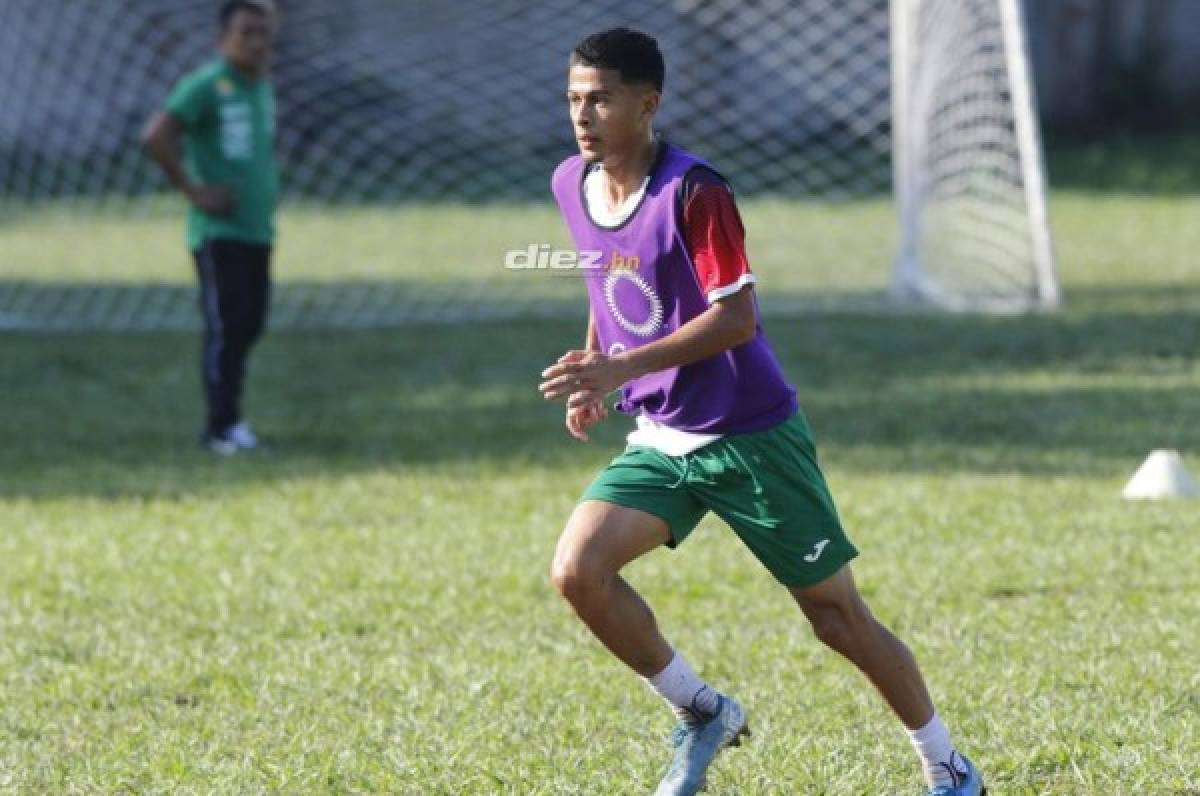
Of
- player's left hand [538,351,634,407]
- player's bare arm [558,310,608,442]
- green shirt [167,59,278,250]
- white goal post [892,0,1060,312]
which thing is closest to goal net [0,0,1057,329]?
white goal post [892,0,1060,312]

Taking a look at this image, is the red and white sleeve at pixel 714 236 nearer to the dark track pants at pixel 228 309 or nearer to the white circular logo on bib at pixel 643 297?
the white circular logo on bib at pixel 643 297

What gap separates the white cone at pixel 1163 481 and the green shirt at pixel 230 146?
3812mm

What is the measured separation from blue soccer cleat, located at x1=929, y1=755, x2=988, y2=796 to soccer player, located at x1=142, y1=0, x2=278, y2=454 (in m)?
5.29

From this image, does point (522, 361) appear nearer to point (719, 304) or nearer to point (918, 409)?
point (918, 409)

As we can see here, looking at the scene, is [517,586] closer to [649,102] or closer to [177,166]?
[649,102]

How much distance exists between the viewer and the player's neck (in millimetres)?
4168

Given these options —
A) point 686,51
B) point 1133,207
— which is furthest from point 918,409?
point 686,51

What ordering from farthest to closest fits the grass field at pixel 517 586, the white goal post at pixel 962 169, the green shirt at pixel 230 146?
the white goal post at pixel 962 169 → the green shirt at pixel 230 146 → the grass field at pixel 517 586

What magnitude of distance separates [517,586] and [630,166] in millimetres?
2571

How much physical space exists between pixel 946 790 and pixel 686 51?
656 inches

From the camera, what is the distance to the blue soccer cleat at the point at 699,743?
4312 mm

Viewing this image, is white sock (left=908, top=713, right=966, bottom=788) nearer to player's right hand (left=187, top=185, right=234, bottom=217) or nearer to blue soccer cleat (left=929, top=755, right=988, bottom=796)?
blue soccer cleat (left=929, top=755, right=988, bottom=796)

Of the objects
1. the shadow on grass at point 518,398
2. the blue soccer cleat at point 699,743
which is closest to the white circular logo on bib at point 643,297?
the blue soccer cleat at point 699,743

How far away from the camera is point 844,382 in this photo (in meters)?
10.3
